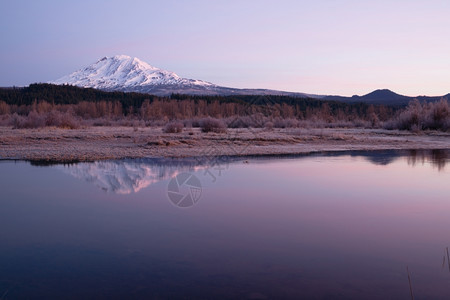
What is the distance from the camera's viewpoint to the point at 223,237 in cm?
629

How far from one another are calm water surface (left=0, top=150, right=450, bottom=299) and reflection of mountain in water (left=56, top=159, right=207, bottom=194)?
13 centimetres

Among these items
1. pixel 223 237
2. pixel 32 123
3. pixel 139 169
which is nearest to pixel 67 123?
pixel 32 123

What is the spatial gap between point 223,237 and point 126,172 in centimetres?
701

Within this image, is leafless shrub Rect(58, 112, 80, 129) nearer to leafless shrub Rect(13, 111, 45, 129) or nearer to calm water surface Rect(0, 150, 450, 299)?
leafless shrub Rect(13, 111, 45, 129)

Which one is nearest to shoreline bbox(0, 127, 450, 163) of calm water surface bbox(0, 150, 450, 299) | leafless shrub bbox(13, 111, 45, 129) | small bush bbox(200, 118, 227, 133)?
calm water surface bbox(0, 150, 450, 299)

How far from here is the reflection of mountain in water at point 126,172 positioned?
10.4 metres

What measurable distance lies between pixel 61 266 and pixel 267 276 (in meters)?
2.38

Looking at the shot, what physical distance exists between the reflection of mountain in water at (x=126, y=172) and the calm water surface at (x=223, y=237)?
0.13m

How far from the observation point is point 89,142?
2217 cm

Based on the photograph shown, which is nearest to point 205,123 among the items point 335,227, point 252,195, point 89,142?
point 89,142

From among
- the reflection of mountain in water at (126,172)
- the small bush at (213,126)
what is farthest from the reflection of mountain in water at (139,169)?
the small bush at (213,126)

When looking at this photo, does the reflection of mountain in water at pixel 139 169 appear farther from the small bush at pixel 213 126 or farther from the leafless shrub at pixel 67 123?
the leafless shrub at pixel 67 123

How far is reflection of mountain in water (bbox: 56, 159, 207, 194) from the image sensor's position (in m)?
10.4

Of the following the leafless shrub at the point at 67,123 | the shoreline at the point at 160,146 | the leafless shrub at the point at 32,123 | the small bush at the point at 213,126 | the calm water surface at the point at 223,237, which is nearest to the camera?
the calm water surface at the point at 223,237
